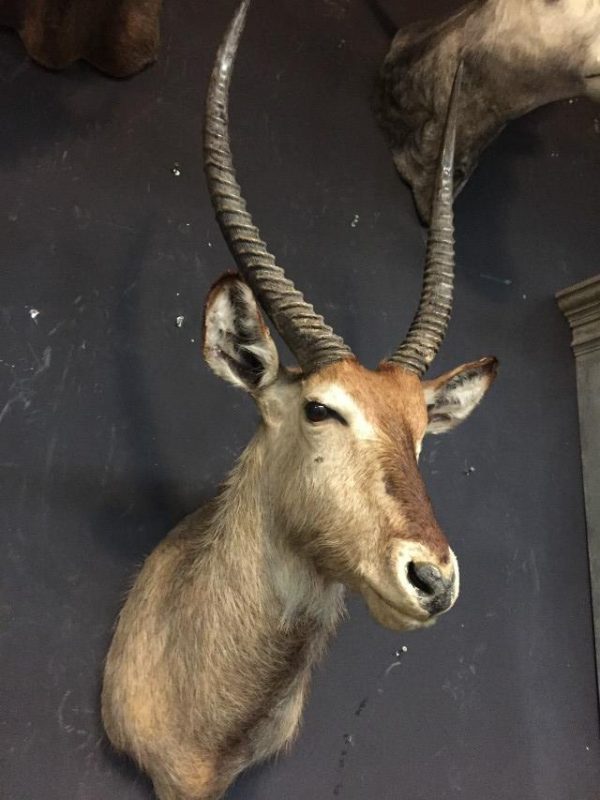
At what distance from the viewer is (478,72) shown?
102 inches

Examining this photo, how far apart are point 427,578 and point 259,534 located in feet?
1.70

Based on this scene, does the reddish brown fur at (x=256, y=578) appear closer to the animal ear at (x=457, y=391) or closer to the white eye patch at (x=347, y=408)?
the white eye patch at (x=347, y=408)

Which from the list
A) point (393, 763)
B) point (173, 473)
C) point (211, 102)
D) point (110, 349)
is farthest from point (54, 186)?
point (393, 763)

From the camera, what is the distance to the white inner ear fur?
198cm

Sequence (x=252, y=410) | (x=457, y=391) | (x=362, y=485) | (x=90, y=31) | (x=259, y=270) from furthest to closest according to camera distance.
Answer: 1. (x=252, y=410)
2. (x=90, y=31)
3. (x=457, y=391)
4. (x=259, y=270)
5. (x=362, y=485)

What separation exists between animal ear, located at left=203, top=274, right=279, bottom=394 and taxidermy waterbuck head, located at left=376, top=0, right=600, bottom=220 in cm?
139

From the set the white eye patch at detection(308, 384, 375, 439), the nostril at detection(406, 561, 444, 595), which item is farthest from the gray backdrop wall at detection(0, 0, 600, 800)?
the nostril at detection(406, 561, 444, 595)

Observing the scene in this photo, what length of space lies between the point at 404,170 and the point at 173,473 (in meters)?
1.54

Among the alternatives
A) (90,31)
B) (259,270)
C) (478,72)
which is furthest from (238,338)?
(478,72)

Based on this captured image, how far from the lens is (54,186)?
2125mm

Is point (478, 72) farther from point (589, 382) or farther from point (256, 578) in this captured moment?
point (256, 578)

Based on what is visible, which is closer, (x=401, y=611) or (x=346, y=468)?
(x=401, y=611)

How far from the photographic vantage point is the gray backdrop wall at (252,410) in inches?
75.2

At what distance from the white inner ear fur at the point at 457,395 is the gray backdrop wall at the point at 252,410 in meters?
0.58
